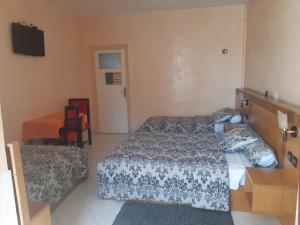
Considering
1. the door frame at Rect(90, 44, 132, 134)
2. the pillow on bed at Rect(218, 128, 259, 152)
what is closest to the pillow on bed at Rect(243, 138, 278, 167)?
the pillow on bed at Rect(218, 128, 259, 152)

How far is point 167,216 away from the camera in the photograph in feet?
7.49

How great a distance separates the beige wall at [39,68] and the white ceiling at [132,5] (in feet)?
1.18

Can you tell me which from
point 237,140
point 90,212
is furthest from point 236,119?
point 90,212

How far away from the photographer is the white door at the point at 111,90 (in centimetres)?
536

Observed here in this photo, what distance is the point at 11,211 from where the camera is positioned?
97 centimetres

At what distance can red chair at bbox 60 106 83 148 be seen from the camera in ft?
12.2

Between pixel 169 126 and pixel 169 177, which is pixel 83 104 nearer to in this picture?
pixel 169 126

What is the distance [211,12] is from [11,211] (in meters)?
4.93

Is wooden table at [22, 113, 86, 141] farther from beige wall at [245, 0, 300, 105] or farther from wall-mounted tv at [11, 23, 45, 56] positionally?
beige wall at [245, 0, 300, 105]

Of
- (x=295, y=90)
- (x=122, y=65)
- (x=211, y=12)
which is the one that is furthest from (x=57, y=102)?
(x=295, y=90)

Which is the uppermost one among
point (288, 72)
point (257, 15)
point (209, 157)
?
point (257, 15)

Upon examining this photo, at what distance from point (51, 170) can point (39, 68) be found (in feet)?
6.94

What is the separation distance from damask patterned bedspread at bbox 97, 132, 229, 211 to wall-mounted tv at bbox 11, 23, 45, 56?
2126 mm

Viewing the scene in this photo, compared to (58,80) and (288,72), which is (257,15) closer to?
(288,72)
